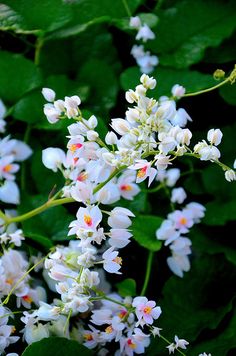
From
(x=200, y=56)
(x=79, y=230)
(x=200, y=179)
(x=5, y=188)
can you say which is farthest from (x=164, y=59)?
(x=79, y=230)

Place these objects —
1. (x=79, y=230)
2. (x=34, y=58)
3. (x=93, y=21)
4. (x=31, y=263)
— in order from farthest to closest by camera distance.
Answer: (x=34, y=58)
(x=93, y=21)
(x=31, y=263)
(x=79, y=230)

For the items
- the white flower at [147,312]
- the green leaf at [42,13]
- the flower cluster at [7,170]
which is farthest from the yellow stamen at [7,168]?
the white flower at [147,312]

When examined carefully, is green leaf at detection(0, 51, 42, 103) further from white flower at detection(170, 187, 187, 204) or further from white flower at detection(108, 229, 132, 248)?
white flower at detection(108, 229, 132, 248)

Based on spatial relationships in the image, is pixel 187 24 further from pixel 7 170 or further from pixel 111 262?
pixel 111 262

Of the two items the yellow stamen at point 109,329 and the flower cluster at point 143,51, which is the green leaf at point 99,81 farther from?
the yellow stamen at point 109,329

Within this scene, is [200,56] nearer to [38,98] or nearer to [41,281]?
[38,98]

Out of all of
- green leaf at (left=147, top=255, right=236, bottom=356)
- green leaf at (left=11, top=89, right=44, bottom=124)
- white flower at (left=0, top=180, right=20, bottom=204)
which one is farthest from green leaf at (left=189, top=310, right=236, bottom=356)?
green leaf at (left=11, top=89, right=44, bottom=124)

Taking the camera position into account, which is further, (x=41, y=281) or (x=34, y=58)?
(x=34, y=58)
